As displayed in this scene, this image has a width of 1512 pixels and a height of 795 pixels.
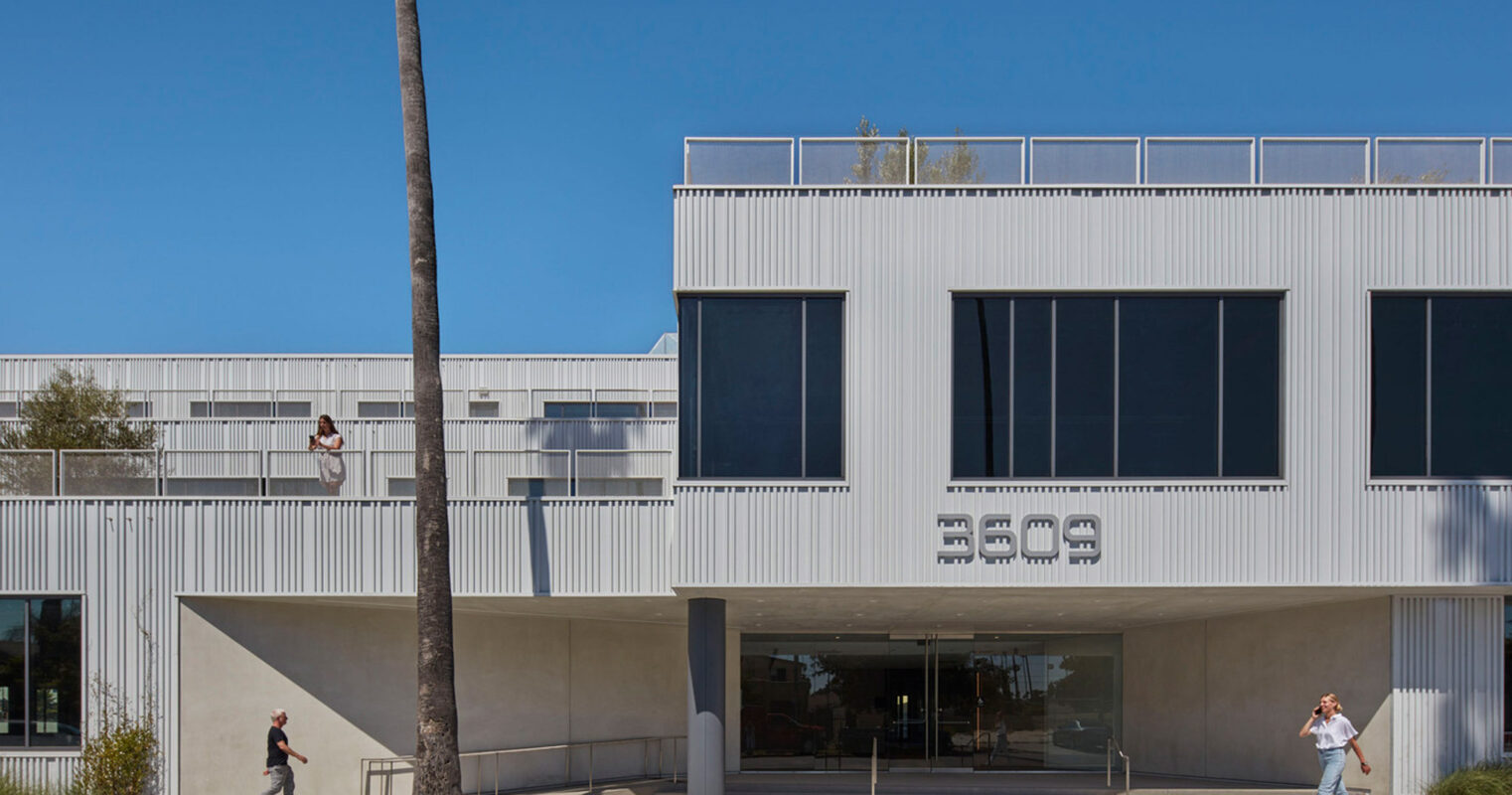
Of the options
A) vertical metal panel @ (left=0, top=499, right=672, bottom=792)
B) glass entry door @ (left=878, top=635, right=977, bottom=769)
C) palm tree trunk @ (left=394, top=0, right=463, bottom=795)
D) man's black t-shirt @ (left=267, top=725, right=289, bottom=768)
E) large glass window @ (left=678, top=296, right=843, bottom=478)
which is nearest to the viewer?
palm tree trunk @ (left=394, top=0, right=463, bottom=795)

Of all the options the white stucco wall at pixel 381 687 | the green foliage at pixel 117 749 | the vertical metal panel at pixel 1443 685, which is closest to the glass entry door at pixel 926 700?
the white stucco wall at pixel 381 687

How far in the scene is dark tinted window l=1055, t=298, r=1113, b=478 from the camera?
15.9 meters

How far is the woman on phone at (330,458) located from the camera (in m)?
17.7

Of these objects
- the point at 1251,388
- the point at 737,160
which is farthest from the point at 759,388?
the point at 1251,388

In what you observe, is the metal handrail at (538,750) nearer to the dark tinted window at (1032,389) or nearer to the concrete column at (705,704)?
the concrete column at (705,704)

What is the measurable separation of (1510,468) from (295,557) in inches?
665

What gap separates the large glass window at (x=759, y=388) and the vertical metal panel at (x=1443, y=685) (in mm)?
8560

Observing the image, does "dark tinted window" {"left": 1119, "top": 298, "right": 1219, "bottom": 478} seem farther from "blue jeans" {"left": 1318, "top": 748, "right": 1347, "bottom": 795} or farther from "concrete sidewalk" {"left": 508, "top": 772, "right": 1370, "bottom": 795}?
"concrete sidewalk" {"left": 508, "top": 772, "right": 1370, "bottom": 795}

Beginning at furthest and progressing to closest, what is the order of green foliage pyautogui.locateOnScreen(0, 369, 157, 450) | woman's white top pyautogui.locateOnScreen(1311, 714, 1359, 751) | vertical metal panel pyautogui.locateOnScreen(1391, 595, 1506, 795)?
green foliage pyautogui.locateOnScreen(0, 369, 157, 450) < vertical metal panel pyautogui.locateOnScreen(1391, 595, 1506, 795) < woman's white top pyautogui.locateOnScreen(1311, 714, 1359, 751)

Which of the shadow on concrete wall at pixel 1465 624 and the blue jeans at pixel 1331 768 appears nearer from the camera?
the blue jeans at pixel 1331 768

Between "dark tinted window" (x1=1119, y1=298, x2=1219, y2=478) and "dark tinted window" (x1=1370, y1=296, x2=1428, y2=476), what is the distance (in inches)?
85.1

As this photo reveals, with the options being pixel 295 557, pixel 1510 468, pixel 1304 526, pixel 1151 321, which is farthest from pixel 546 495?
pixel 1510 468

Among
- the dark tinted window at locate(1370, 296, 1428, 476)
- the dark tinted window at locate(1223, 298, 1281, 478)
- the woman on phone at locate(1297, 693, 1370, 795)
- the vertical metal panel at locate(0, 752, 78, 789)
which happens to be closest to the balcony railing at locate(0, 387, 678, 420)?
the vertical metal panel at locate(0, 752, 78, 789)

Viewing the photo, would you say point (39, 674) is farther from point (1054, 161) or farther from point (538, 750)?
point (1054, 161)
